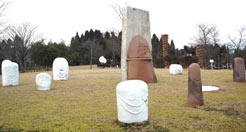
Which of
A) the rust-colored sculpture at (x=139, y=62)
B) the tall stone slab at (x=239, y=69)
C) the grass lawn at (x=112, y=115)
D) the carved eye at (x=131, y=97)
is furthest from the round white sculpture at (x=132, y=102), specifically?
the tall stone slab at (x=239, y=69)

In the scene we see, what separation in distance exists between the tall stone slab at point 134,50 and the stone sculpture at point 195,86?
490cm

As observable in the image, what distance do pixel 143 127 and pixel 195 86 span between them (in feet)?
7.27

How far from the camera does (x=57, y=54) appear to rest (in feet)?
116

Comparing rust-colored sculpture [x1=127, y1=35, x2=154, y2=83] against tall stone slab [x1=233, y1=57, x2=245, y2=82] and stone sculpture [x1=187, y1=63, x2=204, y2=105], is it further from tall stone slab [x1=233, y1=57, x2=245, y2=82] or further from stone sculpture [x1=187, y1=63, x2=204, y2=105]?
stone sculpture [x1=187, y1=63, x2=204, y2=105]

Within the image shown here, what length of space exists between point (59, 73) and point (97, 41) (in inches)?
1328

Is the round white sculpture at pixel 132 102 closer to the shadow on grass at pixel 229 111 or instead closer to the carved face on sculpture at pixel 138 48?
the shadow on grass at pixel 229 111

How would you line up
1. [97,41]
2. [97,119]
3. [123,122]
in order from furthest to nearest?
1. [97,41]
2. [97,119]
3. [123,122]

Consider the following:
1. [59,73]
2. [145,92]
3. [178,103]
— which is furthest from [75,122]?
[59,73]

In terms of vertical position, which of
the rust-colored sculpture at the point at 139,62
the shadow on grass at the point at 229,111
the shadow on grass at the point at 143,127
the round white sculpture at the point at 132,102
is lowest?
the shadow on grass at the point at 143,127

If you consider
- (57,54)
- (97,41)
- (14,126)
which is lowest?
(14,126)

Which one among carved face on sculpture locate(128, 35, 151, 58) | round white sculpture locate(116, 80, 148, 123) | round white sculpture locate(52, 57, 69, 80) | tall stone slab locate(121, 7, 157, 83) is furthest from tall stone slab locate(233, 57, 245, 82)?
round white sculpture locate(52, 57, 69, 80)

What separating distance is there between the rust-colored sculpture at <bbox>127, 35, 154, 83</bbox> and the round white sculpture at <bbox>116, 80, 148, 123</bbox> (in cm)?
601

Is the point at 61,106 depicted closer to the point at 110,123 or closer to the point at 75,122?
the point at 75,122

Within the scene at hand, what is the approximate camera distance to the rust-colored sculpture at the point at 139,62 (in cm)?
1024
